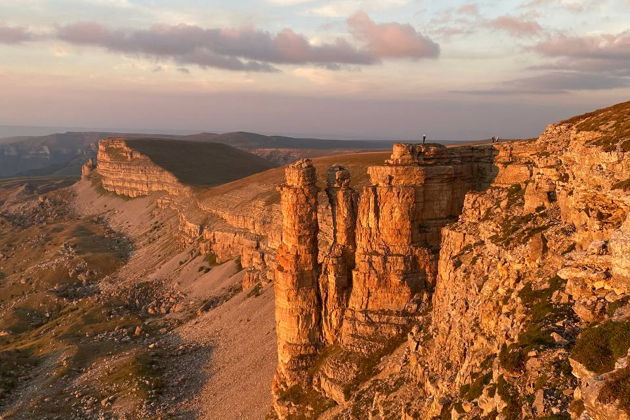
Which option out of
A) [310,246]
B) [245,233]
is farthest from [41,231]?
[310,246]

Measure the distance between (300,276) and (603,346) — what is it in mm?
33006

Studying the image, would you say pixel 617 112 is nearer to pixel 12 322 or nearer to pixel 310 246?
pixel 310 246

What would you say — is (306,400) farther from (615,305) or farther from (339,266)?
(615,305)

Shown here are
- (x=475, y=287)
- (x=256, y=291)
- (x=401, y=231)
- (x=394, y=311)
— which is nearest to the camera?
(x=475, y=287)

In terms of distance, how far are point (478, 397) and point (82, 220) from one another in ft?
600

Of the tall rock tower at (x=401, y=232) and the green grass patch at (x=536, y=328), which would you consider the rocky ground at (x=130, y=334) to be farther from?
the green grass patch at (x=536, y=328)

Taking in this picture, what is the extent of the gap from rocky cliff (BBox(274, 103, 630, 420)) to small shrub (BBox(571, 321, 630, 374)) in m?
0.05

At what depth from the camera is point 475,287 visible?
32562mm

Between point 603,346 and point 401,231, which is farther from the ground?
point 603,346

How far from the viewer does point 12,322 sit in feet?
324

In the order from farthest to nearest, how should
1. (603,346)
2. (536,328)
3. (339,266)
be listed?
(339,266)
(536,328)
(603,346)

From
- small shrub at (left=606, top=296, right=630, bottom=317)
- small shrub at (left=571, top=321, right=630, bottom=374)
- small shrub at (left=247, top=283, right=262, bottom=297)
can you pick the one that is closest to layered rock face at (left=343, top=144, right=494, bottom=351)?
small shrub at (left=606, top=296, right=630, bottom=317)

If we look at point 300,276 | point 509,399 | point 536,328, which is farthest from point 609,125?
point 300,276

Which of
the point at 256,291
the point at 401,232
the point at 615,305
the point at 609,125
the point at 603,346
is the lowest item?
the point at 256,291
